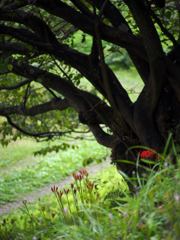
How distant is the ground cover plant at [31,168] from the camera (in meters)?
7.21

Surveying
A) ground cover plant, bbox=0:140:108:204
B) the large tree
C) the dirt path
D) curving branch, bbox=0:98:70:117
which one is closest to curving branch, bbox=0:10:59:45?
the large tree

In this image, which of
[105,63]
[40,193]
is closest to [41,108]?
[105,63]

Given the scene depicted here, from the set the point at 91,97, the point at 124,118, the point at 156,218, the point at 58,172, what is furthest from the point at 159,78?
the point at 58,172

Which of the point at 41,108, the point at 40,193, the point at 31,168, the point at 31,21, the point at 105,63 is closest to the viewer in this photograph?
the point at 105,63

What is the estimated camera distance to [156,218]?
100cm

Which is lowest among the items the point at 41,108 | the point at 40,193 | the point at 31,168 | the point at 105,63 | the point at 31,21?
the point at 40,193

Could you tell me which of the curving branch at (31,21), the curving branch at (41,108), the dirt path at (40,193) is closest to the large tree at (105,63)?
the curving branch at (31,21)

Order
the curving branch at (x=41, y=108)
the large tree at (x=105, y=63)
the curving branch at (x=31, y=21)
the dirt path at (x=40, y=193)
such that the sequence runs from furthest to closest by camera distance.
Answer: the dirt path at (x=40, y=193) → the curving branch at (x=41, y=108) → the curving branch at (x=31, y=21) → the large tree at (x=105, y=63)

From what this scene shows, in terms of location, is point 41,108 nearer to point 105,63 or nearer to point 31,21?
point 31,21

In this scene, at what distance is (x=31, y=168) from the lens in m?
8.77

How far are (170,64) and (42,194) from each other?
5.82 metres

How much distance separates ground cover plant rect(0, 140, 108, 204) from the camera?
284 inches

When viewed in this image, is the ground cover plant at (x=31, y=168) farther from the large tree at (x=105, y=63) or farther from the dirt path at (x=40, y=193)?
the large tree at (x=105, y=63)

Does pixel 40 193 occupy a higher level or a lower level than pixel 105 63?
lower
